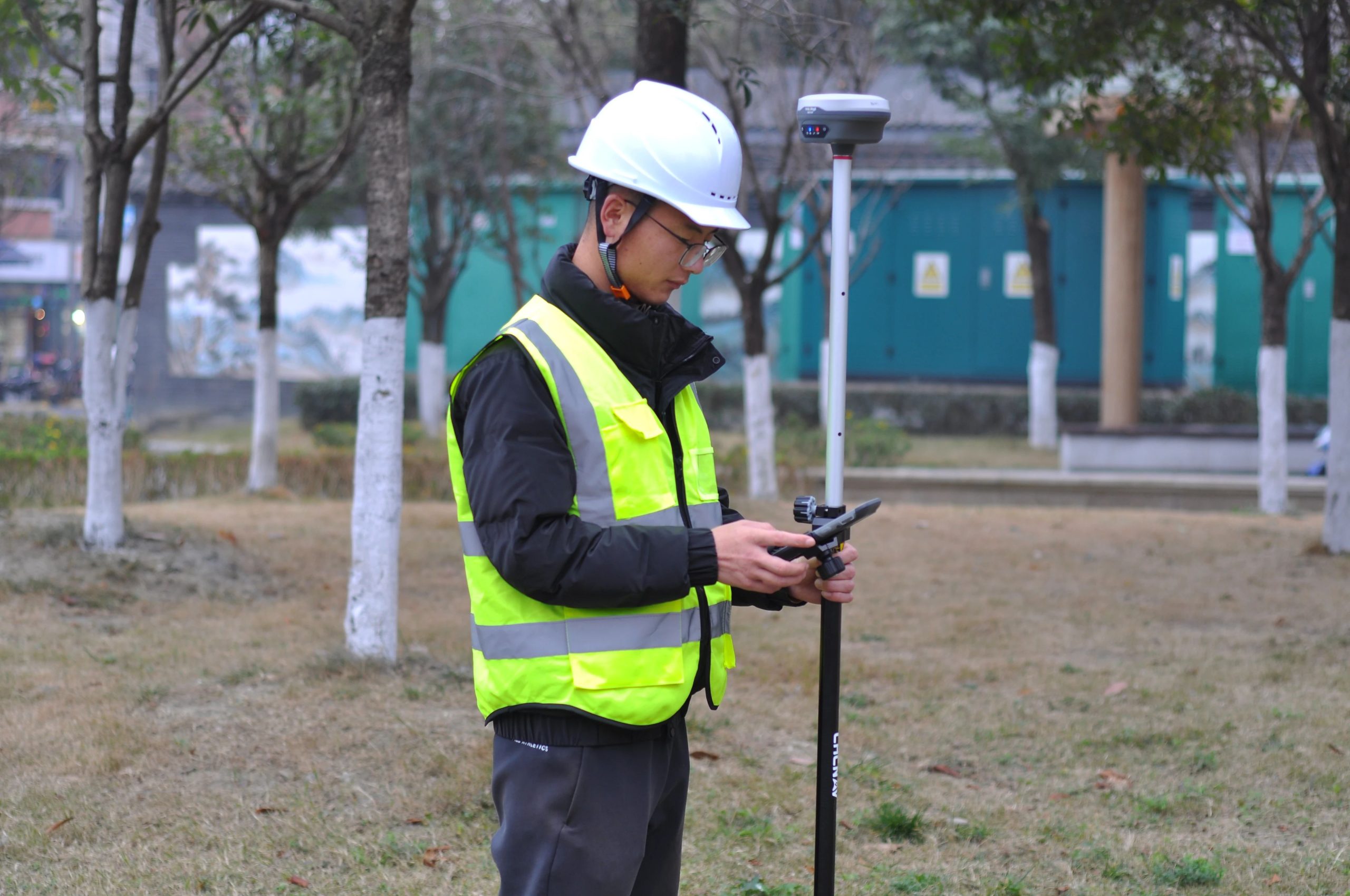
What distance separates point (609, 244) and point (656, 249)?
77 mm

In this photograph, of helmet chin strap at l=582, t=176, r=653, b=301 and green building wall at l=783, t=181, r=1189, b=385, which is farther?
green building wall at l=783, t=181, r=1189, b=385

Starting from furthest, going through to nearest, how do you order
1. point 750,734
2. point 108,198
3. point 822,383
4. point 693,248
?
1. point 822,383
2. point 108,198
3. point 750,734
4. point 693,248

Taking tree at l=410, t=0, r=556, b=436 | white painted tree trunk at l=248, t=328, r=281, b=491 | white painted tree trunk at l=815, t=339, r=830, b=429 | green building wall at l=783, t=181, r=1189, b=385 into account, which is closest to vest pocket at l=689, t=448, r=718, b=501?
tree at l=410, t=0, r=556, b=436

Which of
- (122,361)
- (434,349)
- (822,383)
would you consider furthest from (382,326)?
(822,383)

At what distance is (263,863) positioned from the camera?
3.73 meters

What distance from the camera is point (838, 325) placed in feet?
8.16

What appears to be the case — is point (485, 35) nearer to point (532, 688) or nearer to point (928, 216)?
point (928, 216)

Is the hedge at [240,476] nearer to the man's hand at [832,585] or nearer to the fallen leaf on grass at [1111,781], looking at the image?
the fallen leaf on grass at [1111,781]

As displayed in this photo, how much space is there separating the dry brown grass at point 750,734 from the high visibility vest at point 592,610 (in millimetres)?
1776

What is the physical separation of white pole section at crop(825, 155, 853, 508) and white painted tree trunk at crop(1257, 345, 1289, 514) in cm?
1063

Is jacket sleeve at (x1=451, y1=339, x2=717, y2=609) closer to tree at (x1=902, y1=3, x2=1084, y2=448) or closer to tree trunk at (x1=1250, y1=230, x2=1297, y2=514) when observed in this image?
tree trunk at (x1=1250, y1=230, x2=1297, y2=514)

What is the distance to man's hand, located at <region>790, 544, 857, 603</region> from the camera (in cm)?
221

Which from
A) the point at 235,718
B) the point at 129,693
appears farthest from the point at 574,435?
the point at 129,693

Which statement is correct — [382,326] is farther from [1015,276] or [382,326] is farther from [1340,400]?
[1015,276]
